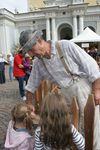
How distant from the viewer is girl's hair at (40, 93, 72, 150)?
2504 millimetres

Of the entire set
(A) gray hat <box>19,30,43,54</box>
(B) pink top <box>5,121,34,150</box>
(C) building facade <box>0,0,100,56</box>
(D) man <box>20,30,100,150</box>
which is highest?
(C) building facade <box>0,0,100,56</box>

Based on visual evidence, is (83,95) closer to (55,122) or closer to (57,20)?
(55,122)

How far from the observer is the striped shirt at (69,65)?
300 cm

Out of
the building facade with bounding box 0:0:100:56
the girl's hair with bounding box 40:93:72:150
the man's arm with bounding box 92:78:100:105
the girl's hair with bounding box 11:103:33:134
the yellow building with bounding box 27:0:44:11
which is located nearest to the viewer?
the girl's hair with bounding box 40:93:72:150

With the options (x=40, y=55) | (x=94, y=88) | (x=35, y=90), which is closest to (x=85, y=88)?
(x=94, y=88)

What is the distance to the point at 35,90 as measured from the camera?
12.1 ft

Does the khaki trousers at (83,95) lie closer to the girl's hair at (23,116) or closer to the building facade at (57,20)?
the girl's hair at (23,116)

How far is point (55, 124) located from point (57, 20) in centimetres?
4478

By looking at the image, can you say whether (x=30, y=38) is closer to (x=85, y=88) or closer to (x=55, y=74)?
(x=55, y=74)

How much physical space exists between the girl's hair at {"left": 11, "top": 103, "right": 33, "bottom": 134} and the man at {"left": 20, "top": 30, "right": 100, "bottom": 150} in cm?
45

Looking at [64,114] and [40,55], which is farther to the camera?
[40,55]

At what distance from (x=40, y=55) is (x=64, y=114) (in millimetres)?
772

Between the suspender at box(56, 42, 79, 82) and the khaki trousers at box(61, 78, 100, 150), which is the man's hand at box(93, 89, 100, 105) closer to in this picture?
the khaki trousers at box(61, 78, 100, 150)

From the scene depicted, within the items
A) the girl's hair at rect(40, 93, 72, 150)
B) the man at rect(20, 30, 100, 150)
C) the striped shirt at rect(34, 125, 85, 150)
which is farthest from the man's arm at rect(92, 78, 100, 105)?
the girl's hair at rect(40, 93, 72, 150)
